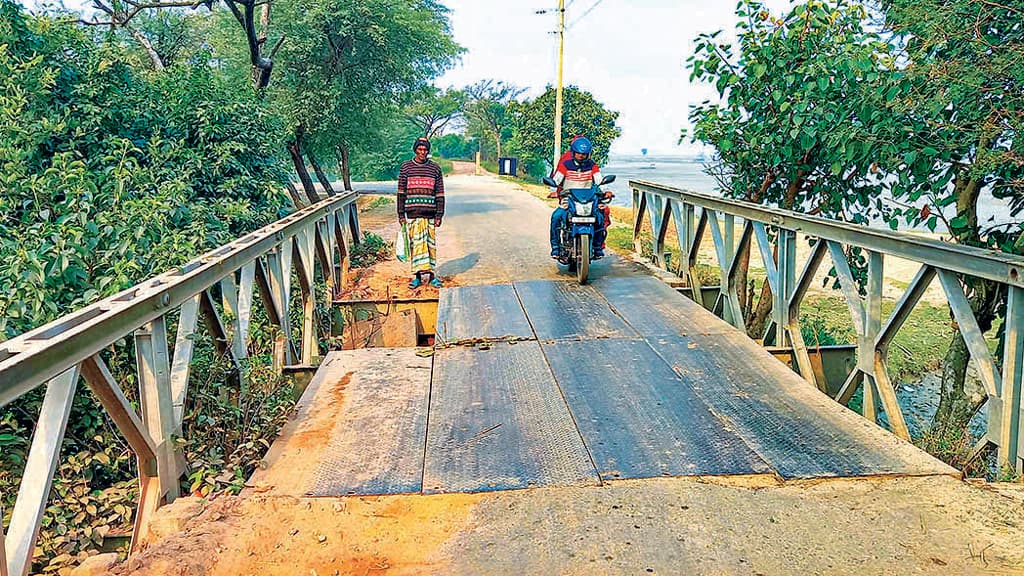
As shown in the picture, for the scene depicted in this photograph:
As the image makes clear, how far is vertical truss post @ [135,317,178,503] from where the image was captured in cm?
342

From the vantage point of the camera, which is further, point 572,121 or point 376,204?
point 572,121

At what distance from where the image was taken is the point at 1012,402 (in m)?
3.70

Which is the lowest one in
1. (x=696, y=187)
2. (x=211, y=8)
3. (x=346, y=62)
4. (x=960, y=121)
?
(x=696, y=187)

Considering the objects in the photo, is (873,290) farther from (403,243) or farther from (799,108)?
(403,243)

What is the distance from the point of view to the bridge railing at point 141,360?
252cm

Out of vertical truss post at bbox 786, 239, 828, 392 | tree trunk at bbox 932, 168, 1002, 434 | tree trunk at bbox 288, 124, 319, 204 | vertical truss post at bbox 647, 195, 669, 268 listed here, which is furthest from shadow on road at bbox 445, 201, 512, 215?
vertical truss post at bbox 786, 239, 828, 392

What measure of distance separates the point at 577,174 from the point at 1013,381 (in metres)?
5.05

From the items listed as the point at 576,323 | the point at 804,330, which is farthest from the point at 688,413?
the point at 804,330

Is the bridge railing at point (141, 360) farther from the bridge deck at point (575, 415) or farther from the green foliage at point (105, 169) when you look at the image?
the green foliage at point (105, 169)

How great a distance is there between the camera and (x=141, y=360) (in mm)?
3416

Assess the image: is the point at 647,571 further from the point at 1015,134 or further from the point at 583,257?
the point at 583,257

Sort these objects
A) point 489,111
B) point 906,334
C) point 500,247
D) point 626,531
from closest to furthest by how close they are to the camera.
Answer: point 626,531 < point 500,247 < point 906,334 < point 489,111

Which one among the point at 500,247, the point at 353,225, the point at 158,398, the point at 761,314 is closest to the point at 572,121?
the point at 500,247

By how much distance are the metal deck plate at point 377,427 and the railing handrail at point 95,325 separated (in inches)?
40.3
